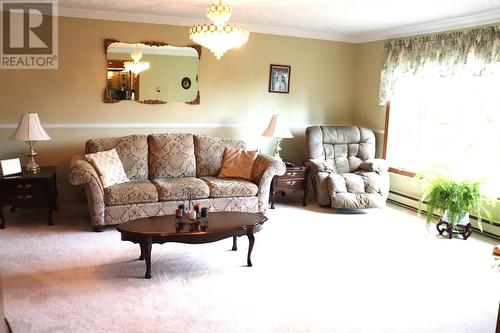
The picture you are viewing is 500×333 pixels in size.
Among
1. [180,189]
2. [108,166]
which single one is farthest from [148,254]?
[108,166]

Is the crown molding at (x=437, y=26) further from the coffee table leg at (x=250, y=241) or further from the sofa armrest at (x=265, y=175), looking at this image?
the coffee table leg at (x=250, y=241)

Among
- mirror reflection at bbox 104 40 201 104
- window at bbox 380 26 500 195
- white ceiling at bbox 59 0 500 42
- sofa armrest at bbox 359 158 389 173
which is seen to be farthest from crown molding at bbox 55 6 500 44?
sofa armrest at bbox 359 158 389 173

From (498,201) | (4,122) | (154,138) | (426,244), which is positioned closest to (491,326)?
(426,244)

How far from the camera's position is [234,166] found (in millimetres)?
5336

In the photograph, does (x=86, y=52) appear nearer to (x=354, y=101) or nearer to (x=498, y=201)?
(x=354, y=101)

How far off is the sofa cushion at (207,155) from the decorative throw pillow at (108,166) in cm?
93

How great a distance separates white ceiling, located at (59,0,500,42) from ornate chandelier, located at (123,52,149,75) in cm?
43

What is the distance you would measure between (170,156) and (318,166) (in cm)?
188

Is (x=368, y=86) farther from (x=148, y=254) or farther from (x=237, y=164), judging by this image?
(x=148, y=254)

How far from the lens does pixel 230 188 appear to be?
Result: 4922 mm

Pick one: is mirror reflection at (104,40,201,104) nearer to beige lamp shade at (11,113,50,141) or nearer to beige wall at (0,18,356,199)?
beige wall at (0,18,356,199)

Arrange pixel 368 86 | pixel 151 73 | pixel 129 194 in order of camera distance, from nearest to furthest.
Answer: pixel 129 194, pixel 151 73, pixel 368 86

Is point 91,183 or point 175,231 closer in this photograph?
point 175,231

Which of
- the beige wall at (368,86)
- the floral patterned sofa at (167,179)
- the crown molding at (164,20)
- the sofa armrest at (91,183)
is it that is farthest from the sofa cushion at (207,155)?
the beige wall at (368,86)
